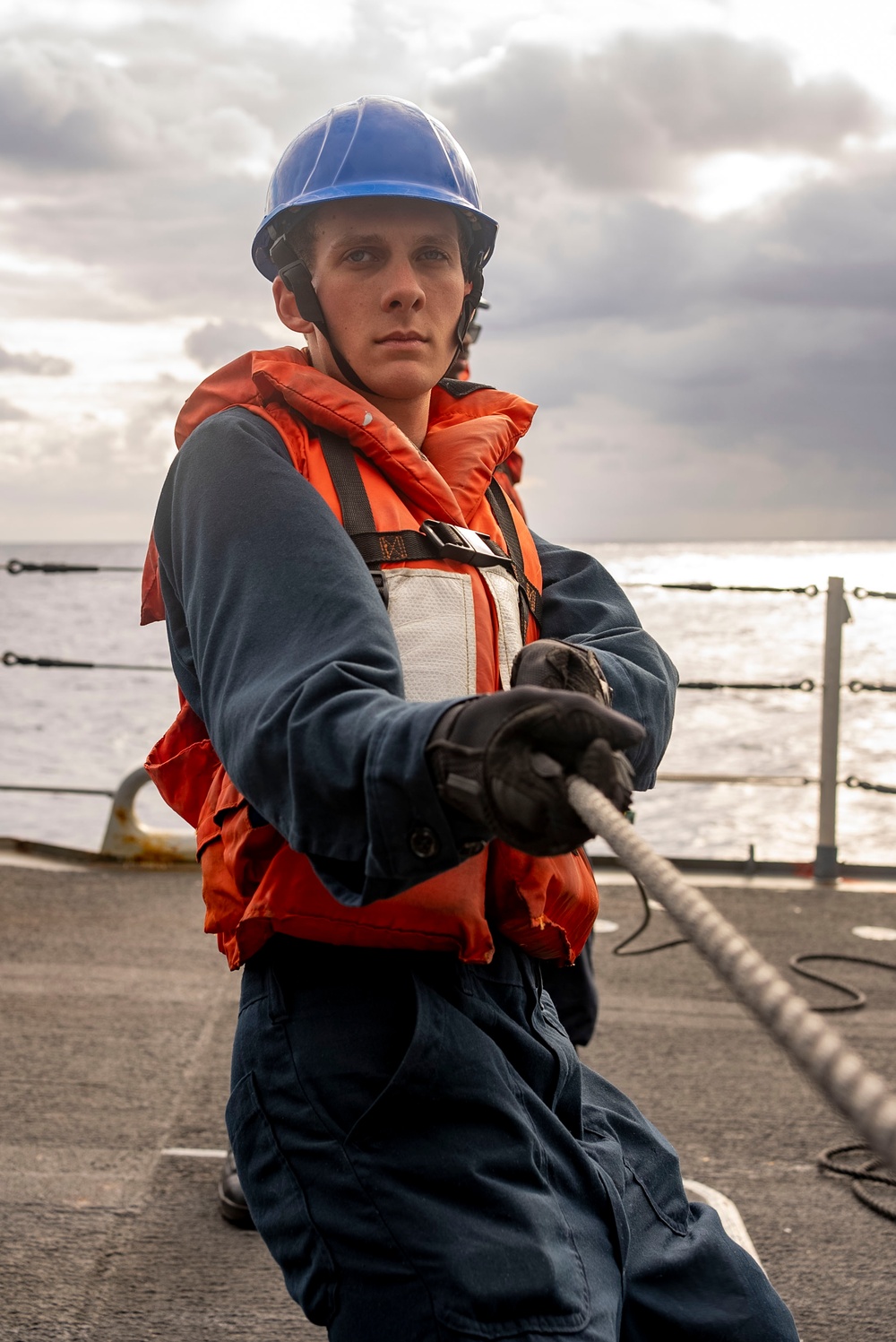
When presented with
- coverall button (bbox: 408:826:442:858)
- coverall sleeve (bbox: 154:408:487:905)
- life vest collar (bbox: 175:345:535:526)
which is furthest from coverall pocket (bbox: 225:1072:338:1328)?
life vest collar (bbox: 175:345:535:526)

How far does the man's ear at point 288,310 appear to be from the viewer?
1.73 m

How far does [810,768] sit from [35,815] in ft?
27.0

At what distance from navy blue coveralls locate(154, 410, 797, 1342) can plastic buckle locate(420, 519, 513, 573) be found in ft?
0.47

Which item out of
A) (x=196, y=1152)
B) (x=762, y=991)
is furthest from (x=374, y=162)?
(x=196, y=1152)

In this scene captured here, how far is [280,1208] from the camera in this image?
1435 millimetres

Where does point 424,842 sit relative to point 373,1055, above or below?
above

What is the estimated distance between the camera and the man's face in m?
1.63

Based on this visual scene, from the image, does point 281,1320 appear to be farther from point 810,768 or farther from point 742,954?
point 810,768

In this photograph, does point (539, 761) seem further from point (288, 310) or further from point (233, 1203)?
point (233, 1203)

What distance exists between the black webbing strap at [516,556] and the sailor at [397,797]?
16 mm

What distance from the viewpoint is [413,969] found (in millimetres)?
1461

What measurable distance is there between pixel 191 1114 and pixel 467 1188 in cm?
226

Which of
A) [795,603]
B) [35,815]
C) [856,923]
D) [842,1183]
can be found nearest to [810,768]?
[35,815]

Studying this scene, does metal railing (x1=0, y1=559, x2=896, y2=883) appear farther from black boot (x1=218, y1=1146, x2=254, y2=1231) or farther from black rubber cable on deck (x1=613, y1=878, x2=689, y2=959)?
black boot (x1=218, y1=1146, x2=254, y2=1231)
